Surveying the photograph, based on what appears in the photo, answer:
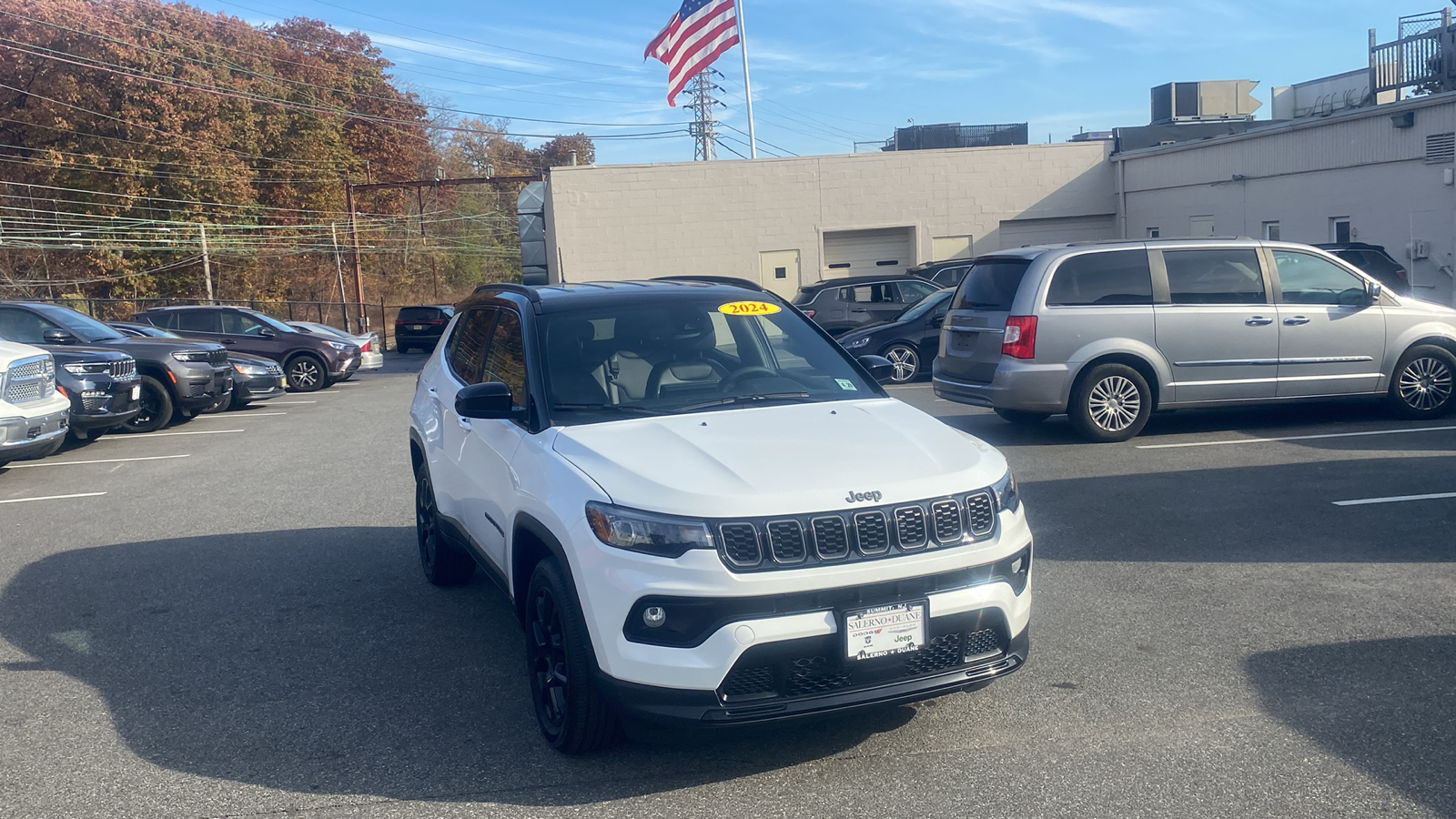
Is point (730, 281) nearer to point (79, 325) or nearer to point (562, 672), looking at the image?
point (562, 672)

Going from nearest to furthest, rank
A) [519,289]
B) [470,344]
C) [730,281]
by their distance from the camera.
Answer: [519,289] < [730,281] < [470,344]

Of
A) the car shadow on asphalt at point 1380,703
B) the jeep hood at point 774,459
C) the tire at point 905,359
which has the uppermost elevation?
the jeep hood at point 774,459

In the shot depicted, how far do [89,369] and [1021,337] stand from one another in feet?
33.6

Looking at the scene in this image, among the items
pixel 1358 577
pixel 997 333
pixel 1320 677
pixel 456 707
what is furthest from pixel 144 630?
pixel 997 333

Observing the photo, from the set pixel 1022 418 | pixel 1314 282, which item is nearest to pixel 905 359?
pixel 1022 418

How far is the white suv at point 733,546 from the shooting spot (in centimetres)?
382

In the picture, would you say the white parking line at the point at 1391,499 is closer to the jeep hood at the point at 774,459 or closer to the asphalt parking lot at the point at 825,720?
the asphalt parking lot at the point at 825,720

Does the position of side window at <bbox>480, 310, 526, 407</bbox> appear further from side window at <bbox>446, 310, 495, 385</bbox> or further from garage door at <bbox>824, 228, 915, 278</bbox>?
garage door at <bbox>824, 228, 915, 278</bbox>

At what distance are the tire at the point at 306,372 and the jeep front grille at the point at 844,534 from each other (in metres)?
20.6

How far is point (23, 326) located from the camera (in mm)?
14602

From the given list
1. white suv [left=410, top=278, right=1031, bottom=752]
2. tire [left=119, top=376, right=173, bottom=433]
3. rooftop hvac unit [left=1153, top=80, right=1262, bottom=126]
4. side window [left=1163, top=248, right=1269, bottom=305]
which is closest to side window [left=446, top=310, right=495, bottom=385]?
white suv [left=410, top=278, right=1031, bottom=752]

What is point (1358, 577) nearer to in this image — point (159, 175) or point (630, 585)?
point (630, 585)

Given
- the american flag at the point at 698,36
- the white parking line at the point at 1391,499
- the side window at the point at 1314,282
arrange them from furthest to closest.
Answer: the american flag at the point at 698,36 < the side window at the point at 1314,282 < the white parking line at the point at 1391,499

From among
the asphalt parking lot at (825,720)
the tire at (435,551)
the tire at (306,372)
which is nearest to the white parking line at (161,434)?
the asphalt parking lot at (825,720)
